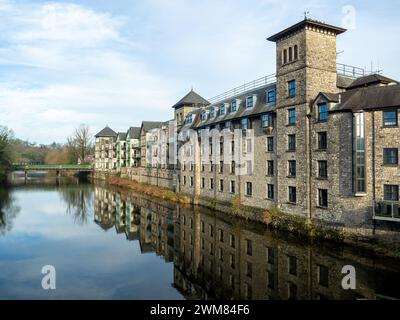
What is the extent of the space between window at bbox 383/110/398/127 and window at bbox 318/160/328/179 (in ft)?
15.0

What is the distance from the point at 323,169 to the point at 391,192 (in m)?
4.61

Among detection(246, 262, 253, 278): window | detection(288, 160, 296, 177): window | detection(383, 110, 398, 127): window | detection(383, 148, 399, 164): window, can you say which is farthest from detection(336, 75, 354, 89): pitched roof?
detection(246, 262, 253, 278): window

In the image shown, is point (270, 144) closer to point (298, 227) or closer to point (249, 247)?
point (298, 227)

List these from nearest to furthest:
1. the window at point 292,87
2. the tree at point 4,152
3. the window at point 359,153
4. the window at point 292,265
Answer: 1. the window at point 292,265
2. the window at point 359,153
3. the window at point 292,87
4. the tree at point 4,152

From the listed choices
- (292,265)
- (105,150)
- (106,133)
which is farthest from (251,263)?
(106,133)

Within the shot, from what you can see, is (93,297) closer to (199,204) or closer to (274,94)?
(274,94)

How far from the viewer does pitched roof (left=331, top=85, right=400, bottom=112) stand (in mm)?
18516

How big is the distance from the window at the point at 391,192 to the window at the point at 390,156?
1.48 meters

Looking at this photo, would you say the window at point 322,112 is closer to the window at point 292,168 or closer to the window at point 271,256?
the window at point 292,168

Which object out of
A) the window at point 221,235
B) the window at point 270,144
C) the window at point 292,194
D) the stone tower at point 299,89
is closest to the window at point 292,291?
the window at point 221,235

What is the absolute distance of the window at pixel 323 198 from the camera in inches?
846

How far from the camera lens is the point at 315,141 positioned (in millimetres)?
22391
